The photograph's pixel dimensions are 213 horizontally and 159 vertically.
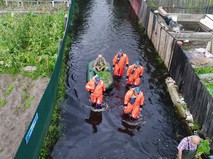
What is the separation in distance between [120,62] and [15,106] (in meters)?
6.02

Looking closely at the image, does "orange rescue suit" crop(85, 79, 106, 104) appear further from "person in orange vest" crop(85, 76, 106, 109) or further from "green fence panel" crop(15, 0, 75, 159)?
"green fence panel" crop(15, 0, 75, 159)

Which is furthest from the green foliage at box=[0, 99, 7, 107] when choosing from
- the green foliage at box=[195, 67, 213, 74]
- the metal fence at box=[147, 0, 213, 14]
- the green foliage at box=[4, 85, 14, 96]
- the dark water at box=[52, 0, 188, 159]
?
the metal fence at box=[147, 0, 213, 14]

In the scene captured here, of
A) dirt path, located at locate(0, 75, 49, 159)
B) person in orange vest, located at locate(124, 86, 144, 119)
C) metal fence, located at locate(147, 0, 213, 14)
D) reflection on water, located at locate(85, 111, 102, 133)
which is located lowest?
reflection on water, located at locate(85, 111, 102, 133)

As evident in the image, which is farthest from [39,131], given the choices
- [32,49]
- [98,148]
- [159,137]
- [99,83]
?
[32,49]

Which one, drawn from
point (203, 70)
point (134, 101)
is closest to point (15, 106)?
point (134, 101)

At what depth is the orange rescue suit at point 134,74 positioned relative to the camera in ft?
47.7

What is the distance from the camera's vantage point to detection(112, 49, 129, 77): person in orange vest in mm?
15531

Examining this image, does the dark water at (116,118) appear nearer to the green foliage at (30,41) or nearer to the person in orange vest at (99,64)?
the person in orange vest at (99,64)

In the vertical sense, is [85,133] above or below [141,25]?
below

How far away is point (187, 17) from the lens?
2169 centimetres

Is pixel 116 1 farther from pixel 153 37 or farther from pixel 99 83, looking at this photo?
pixel 99 83

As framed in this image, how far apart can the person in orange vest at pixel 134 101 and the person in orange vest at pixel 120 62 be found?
11.8ft

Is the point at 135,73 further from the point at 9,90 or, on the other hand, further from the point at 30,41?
the point at 30,41

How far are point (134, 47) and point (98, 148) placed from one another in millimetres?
10589
